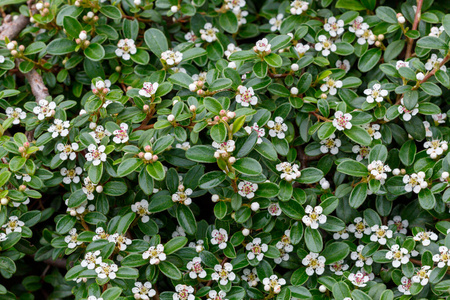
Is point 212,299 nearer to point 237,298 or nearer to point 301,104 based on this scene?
point 237,298

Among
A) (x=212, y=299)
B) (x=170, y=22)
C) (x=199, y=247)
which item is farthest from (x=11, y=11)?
(x=212, y=299)

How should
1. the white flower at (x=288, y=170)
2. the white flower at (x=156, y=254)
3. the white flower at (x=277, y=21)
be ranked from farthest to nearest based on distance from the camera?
the white flower at (x=277, y=21), the white flower at (x=288, y=170), the white flower at (x=156, y=254)

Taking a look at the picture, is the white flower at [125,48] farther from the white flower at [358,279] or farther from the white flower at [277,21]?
the white flower at [358,279]

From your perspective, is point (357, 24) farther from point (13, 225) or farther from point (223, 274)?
point (13, 225)

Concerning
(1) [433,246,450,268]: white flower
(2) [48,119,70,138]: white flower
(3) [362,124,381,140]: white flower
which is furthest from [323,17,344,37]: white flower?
(2) [48,119,70,138]: white flower

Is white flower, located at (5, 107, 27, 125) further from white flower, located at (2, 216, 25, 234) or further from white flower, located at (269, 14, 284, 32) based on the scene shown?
white flower, located at (269, 14, 284, 32)

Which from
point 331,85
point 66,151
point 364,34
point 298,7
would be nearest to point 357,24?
point 364,34

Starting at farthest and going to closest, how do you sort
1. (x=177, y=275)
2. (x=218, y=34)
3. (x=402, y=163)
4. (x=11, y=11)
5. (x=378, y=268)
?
1. (x=11, y=11)
2. (x=218, y=34)
3. (x=402, y=163)
4. (x=378, y=268)
5. (x=177, y=275)

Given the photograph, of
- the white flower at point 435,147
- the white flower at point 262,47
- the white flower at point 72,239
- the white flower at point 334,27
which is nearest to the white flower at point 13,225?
the white flower at point 72,239
